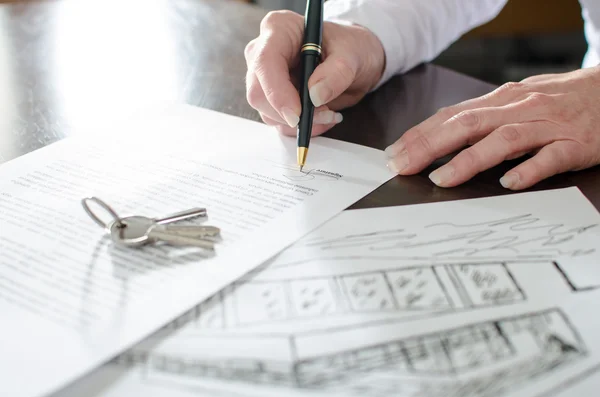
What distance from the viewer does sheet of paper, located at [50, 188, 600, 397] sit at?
37 centimetres

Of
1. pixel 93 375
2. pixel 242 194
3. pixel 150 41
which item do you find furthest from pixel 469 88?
pixel 93 375

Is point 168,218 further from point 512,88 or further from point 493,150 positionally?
point 512,88

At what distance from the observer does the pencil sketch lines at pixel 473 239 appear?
501 mm

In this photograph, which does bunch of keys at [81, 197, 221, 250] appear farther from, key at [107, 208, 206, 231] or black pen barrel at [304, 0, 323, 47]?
black pen barrel at [304, 0, 323, 47]

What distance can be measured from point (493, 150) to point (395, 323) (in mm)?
277

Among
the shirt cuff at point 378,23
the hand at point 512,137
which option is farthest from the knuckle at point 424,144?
the shirt cuff at point 378,23

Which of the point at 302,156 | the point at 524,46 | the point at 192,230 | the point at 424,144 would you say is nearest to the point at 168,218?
the point at 192,230

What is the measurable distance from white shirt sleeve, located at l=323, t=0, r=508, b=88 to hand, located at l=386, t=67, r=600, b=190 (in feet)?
0.67

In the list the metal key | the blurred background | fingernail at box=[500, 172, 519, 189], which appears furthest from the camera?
the blurred background

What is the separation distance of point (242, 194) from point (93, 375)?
25 cm

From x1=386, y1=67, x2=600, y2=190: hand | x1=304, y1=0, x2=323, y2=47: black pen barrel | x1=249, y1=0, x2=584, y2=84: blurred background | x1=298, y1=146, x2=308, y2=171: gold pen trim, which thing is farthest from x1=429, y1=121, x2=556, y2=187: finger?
x1=249, y1=0, x2=584, y2=84: blurred background

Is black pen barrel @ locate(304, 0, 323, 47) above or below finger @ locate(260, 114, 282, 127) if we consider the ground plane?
above

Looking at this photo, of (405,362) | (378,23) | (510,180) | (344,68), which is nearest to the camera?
(405,362)

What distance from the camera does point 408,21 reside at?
2.97 feet
